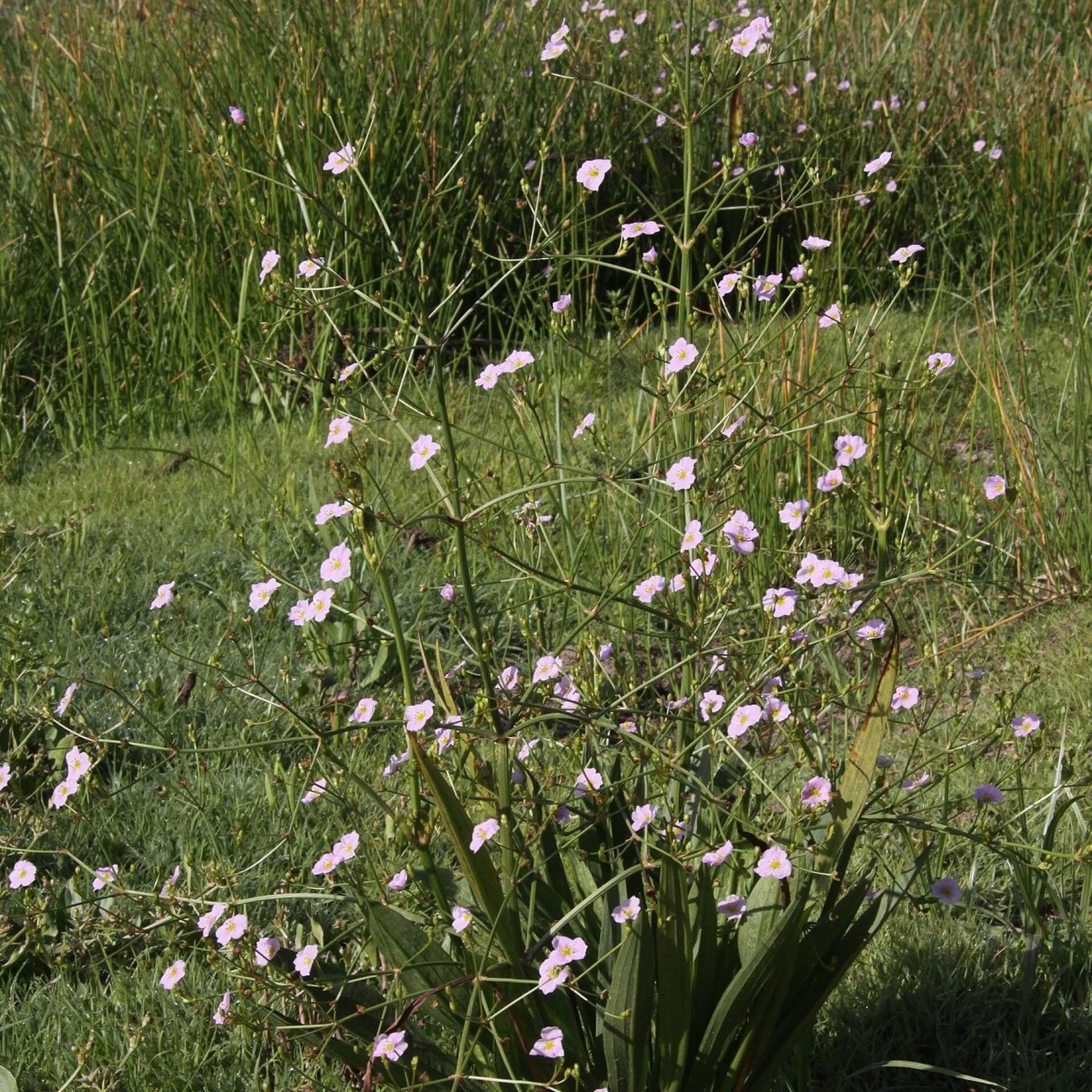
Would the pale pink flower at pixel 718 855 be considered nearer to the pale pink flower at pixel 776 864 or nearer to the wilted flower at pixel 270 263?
the pale pink flower at pixel 776 864

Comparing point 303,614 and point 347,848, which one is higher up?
point 303,614

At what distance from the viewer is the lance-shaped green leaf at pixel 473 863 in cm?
153

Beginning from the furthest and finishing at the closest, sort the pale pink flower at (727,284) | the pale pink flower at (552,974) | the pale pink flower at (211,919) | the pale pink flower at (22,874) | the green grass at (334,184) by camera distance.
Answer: the green grass at (334,184) → the pale pink flower at (22,874) → the pale pink flower at (727,284) → the pale pink flower at (211,919) → the pale pink flower at (552,974)

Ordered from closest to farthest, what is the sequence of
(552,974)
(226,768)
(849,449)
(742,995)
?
(552,974) < (742,995) < (849,449) < (226,768)

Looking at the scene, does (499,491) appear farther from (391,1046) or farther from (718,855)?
(391,1046)

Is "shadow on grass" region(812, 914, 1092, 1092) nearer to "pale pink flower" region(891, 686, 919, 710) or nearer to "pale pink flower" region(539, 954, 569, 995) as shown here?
"pale pink flower" region(891, 686, 919, 710)

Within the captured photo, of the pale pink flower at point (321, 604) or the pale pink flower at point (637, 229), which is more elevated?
the pale pink flower at point (637, 229)

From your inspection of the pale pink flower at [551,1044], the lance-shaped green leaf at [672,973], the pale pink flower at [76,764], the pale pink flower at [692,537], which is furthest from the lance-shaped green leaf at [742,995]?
the pale pink flower at [76,764]

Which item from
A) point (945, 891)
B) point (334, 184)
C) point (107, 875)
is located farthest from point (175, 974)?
point (334, 184)

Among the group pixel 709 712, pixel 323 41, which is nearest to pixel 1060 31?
pixel 323 41

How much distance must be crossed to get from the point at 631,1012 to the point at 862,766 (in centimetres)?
41

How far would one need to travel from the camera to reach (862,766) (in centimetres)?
165

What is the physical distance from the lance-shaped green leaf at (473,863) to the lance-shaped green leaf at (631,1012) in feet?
0.43

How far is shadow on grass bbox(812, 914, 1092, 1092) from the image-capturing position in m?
2.04
